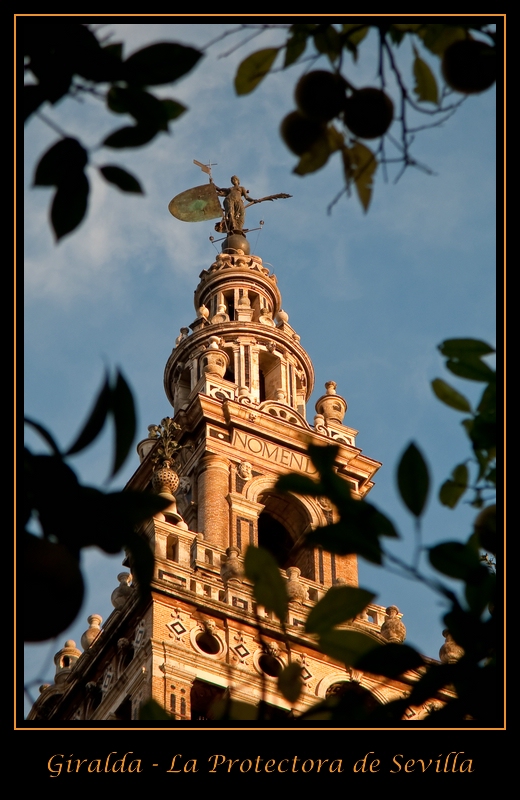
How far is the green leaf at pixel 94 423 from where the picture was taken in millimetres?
6039

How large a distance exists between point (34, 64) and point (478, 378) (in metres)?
2.27

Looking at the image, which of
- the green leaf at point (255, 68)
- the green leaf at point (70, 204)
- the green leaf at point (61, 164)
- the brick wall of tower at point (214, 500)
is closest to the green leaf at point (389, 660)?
the green leaf at point (70, 204)

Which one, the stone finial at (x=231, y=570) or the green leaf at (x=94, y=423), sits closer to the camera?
the green leaf at (x=94, y=423)

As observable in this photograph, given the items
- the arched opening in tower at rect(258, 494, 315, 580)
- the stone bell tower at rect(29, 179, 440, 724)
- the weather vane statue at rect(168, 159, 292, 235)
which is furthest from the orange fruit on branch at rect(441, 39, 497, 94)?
the weather vane statue at rect(168, 159, 292, 235)

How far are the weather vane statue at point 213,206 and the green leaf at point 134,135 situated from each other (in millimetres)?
41406

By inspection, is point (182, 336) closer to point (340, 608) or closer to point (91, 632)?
point (91, 632)

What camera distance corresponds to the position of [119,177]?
6414 millimetres

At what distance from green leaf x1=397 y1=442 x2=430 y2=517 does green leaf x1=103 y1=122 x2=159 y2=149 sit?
1565mm

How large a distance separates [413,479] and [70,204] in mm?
1684

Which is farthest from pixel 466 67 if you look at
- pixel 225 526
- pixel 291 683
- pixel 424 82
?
pixel 225 526

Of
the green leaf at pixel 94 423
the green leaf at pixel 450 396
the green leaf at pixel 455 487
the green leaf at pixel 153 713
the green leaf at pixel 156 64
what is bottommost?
the green leaf at pixel 153 713

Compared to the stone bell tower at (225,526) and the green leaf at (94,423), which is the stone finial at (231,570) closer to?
the stone bell tower at (225,526)

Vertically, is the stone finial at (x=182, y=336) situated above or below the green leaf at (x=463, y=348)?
above
